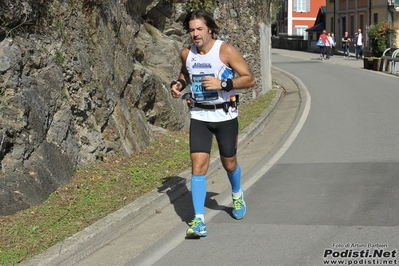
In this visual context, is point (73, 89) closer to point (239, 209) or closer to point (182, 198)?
point (182, 198)

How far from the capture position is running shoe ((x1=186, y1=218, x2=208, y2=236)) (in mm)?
6793

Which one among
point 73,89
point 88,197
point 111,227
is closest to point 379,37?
point 73,89

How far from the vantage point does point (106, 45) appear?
35.6 ft

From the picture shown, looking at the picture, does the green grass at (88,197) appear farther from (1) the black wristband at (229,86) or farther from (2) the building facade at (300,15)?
(2) the building facade at (300,15)

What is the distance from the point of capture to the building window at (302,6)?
86.4 m

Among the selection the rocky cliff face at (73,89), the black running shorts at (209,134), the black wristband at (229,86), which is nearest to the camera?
the black wristband at (229,86)

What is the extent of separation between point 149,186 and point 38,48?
2.21 m

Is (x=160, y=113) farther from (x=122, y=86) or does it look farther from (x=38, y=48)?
(x=38, y=48)

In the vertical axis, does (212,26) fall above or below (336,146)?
above

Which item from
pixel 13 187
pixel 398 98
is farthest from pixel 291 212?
pixel 398 98

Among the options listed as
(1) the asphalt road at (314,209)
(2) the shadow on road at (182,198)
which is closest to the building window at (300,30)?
(1) the asphalt road at (314,209)

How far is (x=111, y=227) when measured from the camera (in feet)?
23.4

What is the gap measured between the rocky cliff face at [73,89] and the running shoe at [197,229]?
1871 millimetres

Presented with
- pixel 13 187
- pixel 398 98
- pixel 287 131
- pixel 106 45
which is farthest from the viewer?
pixel 398 98
